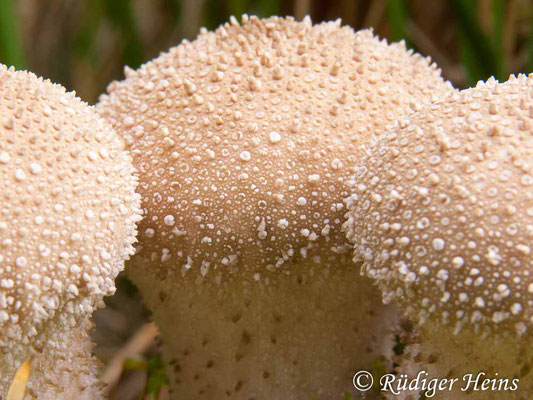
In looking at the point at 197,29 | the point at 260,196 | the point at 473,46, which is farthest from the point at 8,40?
the point at 473,46

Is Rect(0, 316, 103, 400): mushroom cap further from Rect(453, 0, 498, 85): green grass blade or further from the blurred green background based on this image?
Rect(453, 0, 498, 85): green grass blade

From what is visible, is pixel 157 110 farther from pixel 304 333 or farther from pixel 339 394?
pixel 339 394

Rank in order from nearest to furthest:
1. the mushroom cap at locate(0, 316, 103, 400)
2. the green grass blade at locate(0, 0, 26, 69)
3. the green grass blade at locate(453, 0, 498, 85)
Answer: the mushroom cap at locate(0, 316, 103, 400) < the green grass blade at locate(0, 0, 26, 69) < the green grass blade at locate(453, 0, 498, 85)

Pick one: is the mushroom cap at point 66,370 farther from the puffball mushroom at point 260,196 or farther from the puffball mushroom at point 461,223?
the puffball mushroom at point 461,223

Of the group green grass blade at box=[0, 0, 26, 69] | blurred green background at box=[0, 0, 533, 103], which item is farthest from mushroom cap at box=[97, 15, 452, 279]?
blurred green background at box=[0, 0, 533, 103]

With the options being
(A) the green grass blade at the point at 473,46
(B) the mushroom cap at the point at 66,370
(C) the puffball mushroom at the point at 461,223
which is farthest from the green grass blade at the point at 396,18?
(B) the mushroom cap at the point at 66,370

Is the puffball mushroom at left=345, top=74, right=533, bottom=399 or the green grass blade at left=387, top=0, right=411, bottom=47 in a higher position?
the green grass blade at left=387, top=0, right=411, bottom=47

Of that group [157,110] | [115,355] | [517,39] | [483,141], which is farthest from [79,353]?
[517,39]
